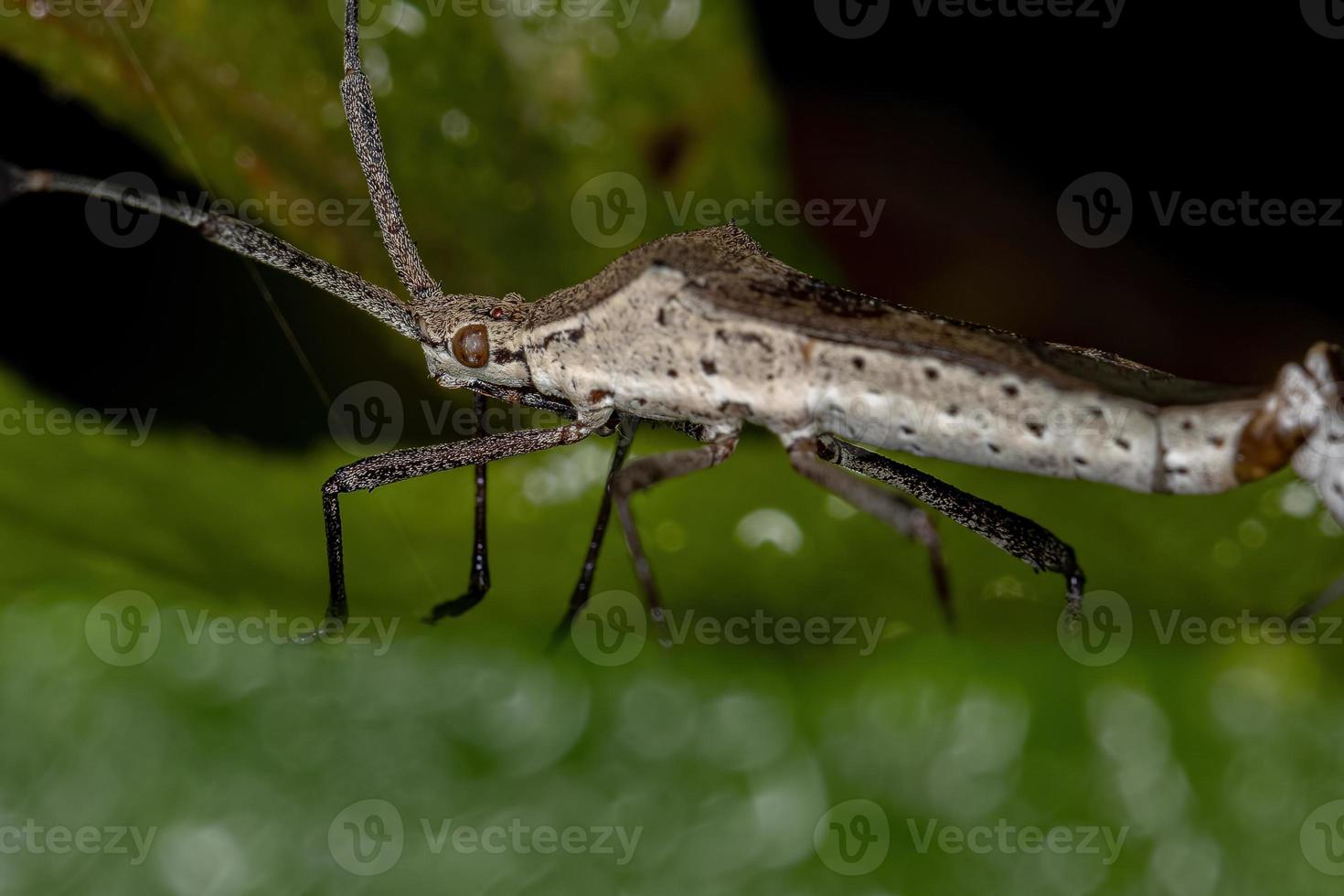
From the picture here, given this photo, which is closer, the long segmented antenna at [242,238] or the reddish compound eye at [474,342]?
the long segmented antenna at [242,238]

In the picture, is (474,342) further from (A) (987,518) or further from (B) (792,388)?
(A) (987,518)

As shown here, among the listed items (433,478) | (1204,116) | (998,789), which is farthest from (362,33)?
(1204,116)

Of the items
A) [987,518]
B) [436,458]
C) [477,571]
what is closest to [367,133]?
[436,458]

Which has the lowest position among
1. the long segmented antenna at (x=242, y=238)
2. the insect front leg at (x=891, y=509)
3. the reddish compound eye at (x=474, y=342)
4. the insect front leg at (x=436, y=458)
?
the insect front leg at (x=891, y=509)

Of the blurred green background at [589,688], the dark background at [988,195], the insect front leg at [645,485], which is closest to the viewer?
the blurred green background at [589,688]

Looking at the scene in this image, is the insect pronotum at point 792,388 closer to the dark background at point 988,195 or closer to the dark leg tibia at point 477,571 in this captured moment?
the dark leg tibia at point 477,571

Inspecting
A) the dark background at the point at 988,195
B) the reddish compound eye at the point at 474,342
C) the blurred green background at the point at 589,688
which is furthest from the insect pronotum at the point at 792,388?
the dark background at the point at 988,195
